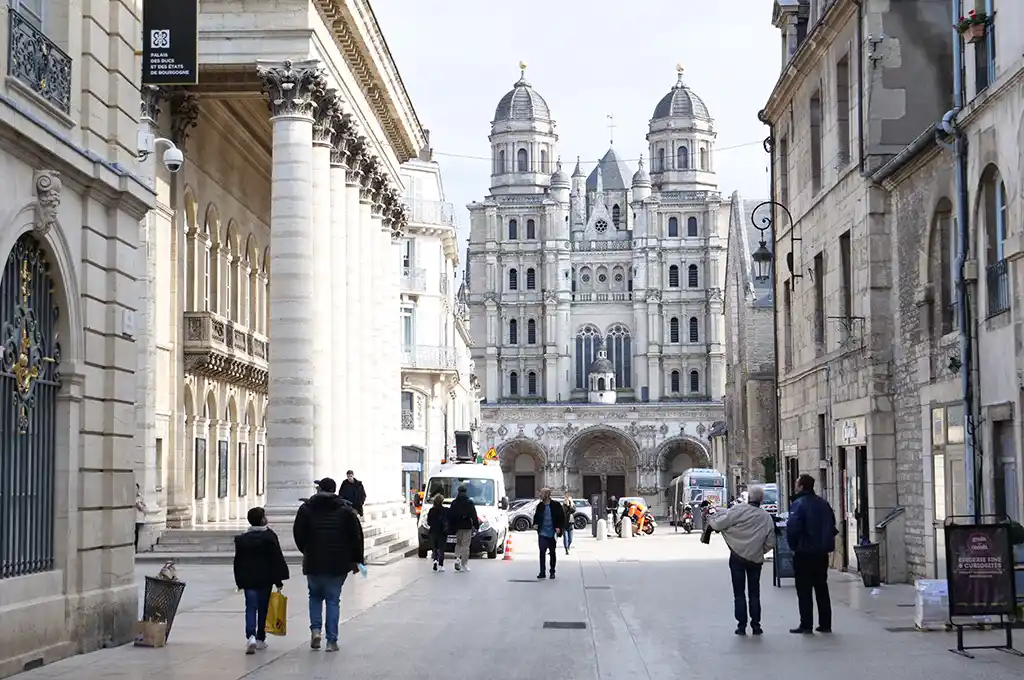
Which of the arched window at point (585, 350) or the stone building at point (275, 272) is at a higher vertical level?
the arched window at point (585, 350)

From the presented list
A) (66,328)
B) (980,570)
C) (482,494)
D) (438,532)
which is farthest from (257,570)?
(482,494)

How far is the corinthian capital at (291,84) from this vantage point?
32.2 metres

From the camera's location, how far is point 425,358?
247 feet

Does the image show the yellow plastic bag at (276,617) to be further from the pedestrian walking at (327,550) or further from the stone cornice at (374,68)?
the stone cornice at (374,68)

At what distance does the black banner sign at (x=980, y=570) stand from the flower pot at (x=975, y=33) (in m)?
7.10

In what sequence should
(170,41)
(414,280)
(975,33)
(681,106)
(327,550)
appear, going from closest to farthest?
(327,550) < (170,41) < (975,33) < (414,280) < (681,106)

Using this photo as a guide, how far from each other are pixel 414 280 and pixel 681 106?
245ft

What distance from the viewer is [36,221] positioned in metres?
14.3

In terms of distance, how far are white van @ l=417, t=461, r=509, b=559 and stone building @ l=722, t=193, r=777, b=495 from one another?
26.2 m

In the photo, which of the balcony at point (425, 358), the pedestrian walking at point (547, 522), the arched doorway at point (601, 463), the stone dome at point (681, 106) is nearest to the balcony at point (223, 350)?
the pedestrian walking at point (547, 522)

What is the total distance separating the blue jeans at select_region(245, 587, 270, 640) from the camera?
15.5 meters

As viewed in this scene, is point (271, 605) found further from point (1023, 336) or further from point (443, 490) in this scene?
point (443, 490)

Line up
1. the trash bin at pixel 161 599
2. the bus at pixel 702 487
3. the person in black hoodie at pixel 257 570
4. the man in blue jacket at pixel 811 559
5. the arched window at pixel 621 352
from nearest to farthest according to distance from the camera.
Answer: the person in black hoodie at pixel 257 570 < the trash bin at pixel 161 599 < the man in blue jacket at pixel 811 559 < the bus at pixel 702 487 < the arched window at pixel 621 352

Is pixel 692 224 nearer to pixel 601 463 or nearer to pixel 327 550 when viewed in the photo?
pixel 601 463
